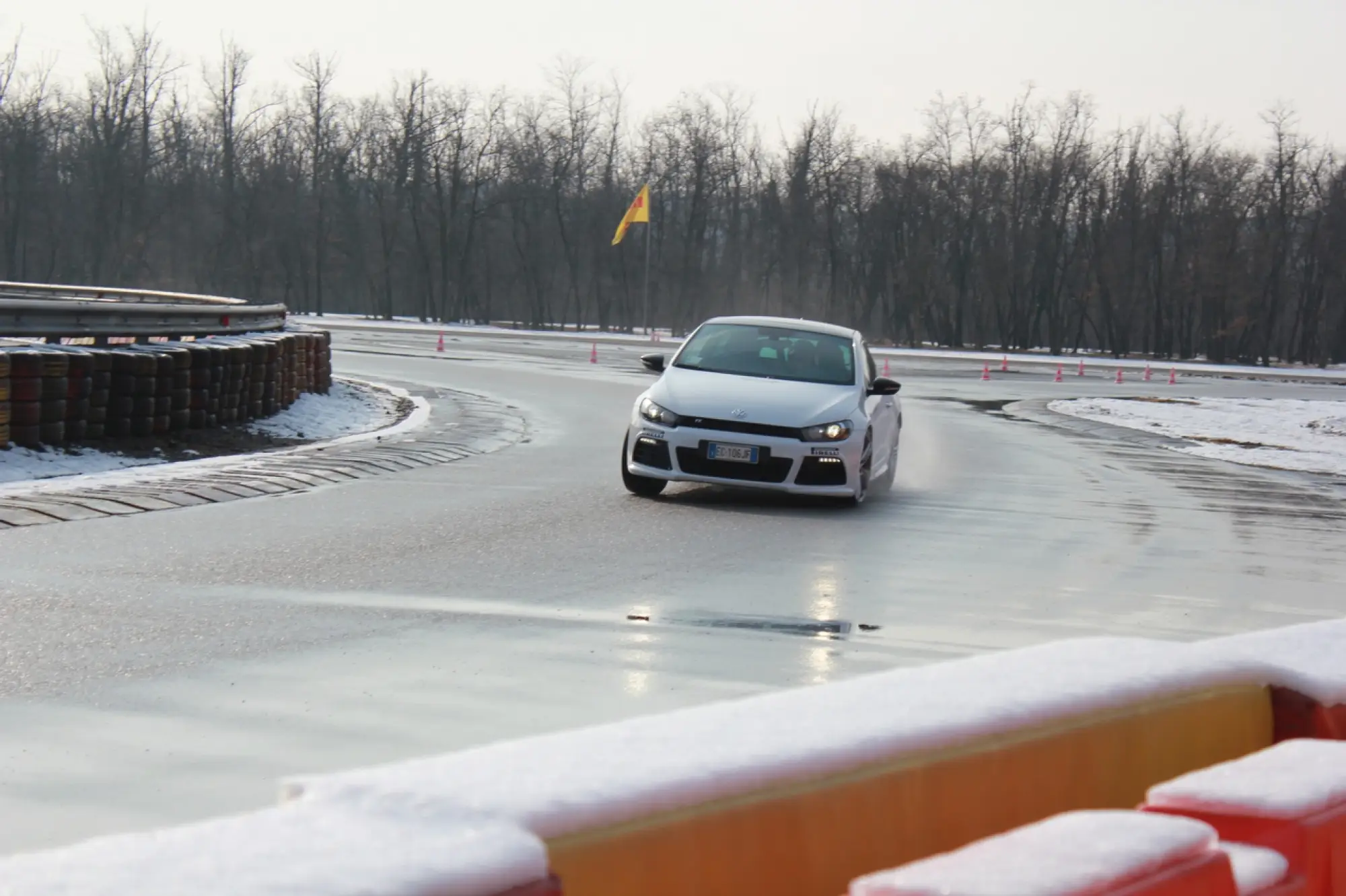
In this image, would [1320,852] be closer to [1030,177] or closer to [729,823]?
[729,823]

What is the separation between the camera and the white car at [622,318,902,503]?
13.6m

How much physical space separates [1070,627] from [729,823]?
20.3 ft

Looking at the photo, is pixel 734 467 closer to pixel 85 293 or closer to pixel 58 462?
pixel 58 462

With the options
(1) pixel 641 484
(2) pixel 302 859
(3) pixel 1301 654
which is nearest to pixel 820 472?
(1) pixel 641 484

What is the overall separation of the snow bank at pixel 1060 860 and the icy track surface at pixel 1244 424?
19.2m

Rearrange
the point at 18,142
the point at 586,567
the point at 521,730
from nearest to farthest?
the point at 521,730, the point at 586,567, the point at 18,142

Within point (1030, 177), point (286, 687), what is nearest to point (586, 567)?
point (286, 687)

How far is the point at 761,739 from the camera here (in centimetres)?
269

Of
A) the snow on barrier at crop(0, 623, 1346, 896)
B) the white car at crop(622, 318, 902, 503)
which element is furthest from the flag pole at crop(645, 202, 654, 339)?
the snow on barrier at crop(0, 623, 1346, 896)

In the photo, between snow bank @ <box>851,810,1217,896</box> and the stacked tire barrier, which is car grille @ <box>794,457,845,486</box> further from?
snow bank @ <box>851,810,1217,896</box>

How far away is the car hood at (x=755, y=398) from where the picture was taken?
13656 millimetres

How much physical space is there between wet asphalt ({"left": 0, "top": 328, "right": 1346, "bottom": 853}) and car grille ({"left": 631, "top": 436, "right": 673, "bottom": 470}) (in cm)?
31

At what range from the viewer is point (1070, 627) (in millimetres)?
8438

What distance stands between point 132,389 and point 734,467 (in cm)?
598
